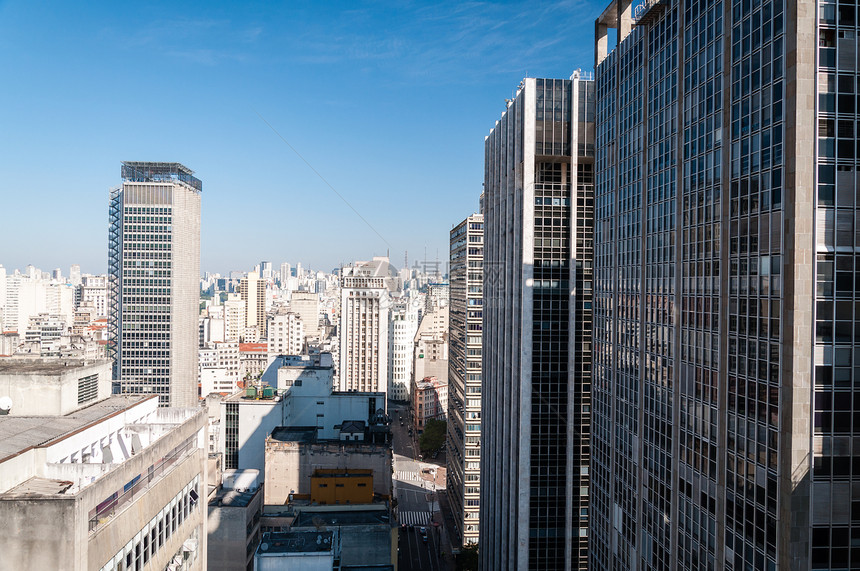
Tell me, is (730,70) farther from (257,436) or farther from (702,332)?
(257,436)

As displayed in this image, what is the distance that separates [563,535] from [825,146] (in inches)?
1285

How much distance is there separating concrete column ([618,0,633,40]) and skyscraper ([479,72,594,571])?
655 centimetres

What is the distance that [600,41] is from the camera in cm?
3759

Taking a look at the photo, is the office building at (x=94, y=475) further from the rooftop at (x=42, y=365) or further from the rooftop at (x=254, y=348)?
the rooftop at (x=254, y=348)

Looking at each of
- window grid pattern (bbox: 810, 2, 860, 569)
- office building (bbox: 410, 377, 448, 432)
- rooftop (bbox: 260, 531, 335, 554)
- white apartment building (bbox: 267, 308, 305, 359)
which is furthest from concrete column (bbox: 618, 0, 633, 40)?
white apartment building (bbox: 267, 308, 305, 359)

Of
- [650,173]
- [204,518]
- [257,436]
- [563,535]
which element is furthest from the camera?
[257,436]

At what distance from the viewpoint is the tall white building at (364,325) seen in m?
108

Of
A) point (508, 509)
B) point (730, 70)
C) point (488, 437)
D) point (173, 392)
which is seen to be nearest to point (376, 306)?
point (173, 392)

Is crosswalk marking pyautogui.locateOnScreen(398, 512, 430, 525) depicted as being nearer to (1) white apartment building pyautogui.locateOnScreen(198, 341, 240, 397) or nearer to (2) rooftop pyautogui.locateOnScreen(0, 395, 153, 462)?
(2) rooftop pyautogui.locateOnScreen(0, 395, 153, 462)

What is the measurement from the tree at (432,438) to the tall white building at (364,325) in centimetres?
1610

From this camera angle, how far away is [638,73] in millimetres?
29531

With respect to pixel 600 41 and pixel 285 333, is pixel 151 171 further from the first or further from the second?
pixel 285 333

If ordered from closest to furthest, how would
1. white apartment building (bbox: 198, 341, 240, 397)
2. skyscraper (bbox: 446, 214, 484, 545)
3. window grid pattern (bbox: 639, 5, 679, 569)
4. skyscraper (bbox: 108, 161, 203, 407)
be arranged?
window grid pattern (bbox: 639, 5, 679, 569) < skyscraper (bbox: 446, 214, 484, 545) < skyscraper (bbox: 108, 161, 203, 407) < white apartment building (bbox: 198, 341, 240, 397)

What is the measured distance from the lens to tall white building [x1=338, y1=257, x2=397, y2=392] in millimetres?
107750
